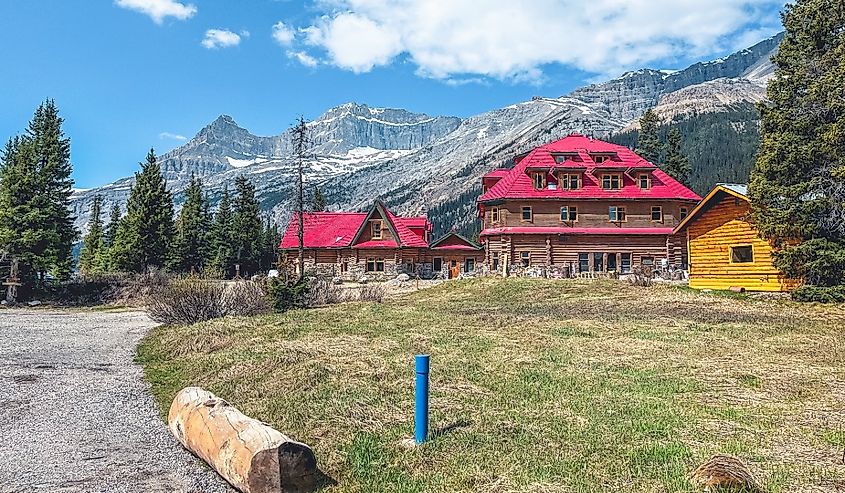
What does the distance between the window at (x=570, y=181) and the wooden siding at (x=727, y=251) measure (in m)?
13.9

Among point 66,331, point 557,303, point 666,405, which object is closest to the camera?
point 666,405

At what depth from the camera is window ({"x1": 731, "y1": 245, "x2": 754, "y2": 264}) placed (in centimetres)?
2773

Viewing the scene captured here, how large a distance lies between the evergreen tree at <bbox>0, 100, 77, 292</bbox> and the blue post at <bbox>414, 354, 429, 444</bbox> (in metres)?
34.7

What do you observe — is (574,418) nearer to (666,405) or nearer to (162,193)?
(666,405)

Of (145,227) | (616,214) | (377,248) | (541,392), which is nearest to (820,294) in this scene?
(541,392)

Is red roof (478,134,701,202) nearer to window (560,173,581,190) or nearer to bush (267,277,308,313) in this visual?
window (560,173,581,190)

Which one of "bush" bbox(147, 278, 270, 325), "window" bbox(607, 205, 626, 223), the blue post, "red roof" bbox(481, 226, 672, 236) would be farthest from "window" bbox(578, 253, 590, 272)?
the blue post

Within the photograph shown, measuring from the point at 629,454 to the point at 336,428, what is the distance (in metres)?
3.69

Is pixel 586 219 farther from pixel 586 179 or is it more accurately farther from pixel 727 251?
pixel 727 251

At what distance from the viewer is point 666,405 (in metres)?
8.88

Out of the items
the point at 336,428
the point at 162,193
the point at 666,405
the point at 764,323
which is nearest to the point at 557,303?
the point at 764,323

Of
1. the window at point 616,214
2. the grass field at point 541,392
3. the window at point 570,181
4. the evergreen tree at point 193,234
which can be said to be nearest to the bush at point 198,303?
the grass field at point 541,392

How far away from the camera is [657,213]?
45.1 meters

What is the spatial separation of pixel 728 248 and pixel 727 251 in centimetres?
18
